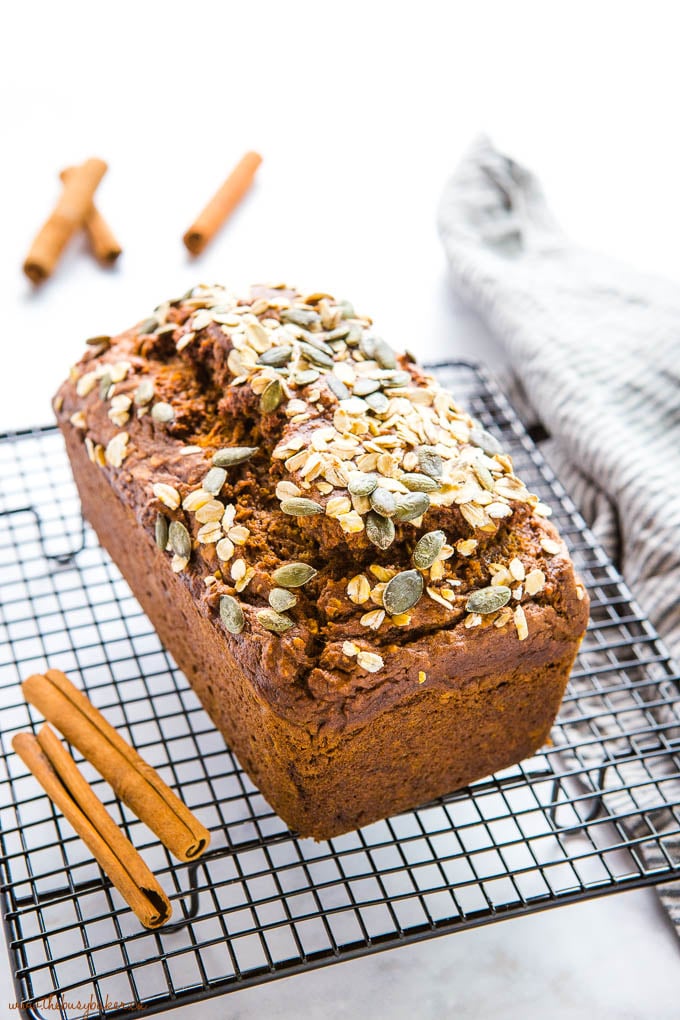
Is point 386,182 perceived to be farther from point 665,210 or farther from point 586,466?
point 586,466

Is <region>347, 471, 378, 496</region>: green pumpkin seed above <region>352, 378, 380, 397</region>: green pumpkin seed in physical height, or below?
below

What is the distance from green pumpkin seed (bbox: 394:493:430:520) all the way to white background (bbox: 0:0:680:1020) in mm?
1815

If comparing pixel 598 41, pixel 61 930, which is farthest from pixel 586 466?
pixel 598 41

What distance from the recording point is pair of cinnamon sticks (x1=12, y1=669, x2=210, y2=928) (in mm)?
2098

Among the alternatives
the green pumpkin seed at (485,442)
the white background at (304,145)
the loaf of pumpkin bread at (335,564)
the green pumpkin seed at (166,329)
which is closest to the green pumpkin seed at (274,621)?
the loaf of pumpkin bread at (335,564)

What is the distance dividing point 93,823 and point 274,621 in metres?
0.58

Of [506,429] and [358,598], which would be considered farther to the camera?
[506,429]

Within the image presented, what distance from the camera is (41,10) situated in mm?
5312

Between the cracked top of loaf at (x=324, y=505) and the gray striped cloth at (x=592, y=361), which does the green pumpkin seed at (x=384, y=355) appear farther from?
the gray striped cloth at (x=592, y=361)

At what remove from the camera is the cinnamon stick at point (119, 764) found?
2184mm

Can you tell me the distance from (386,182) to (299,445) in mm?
2951

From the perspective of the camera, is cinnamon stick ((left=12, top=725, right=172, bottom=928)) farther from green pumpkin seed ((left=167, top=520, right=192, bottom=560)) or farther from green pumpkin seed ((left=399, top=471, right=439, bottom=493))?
green pumpkin seed ((left=399, top=471, right=439, bottom=493))

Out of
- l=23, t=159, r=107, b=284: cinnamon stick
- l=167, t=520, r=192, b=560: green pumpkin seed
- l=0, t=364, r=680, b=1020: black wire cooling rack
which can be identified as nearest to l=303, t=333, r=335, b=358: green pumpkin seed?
l=167, t=520, r=192, b=560: green pumpkin seed

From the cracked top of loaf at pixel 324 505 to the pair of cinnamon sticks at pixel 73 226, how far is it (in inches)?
64.4
